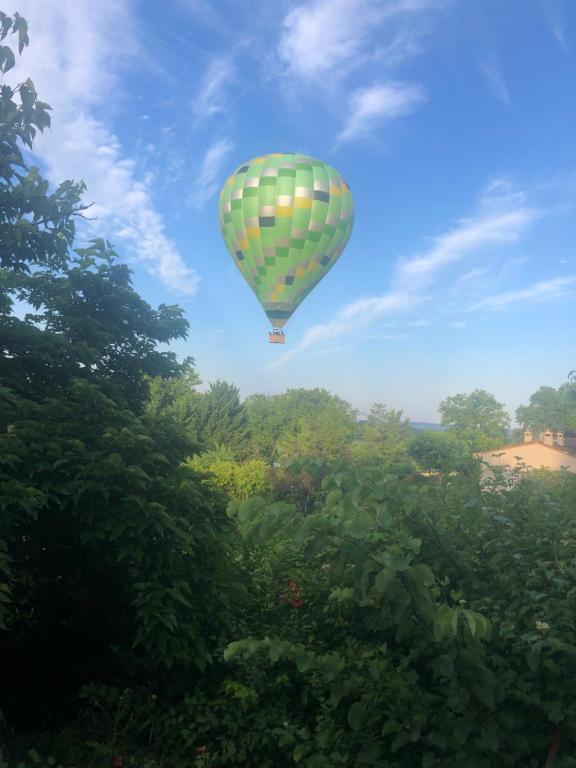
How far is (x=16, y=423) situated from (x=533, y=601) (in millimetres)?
5291

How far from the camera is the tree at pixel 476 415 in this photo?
84.6 meters

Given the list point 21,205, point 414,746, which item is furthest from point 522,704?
point 21,205

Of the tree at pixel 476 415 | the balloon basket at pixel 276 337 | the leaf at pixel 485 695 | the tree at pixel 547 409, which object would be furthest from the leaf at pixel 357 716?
the tree at pixel 547 409

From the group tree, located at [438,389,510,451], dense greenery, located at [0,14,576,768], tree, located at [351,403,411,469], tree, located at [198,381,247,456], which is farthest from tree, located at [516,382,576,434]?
dense greenery, located at [0,14,576,768]

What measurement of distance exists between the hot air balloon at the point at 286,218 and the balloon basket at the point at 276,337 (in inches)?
104

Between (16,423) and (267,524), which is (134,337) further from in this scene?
(267,524)

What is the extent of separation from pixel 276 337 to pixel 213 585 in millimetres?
22663

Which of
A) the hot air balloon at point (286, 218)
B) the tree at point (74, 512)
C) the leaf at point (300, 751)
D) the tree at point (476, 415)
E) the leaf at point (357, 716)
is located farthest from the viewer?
the tree at point (476, 415)

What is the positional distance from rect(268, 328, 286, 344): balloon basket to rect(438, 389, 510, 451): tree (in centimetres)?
6008

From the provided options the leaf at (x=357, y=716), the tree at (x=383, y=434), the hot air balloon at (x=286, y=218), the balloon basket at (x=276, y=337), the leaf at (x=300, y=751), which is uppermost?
the hot air balloon at (x=286, y=218)

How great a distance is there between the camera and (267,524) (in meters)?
2.91

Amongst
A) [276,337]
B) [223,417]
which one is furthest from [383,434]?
[276,337]

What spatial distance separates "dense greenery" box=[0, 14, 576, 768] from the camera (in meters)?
3.14

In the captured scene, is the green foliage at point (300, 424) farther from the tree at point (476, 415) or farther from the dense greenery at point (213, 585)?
the tree at point (476, 415)
